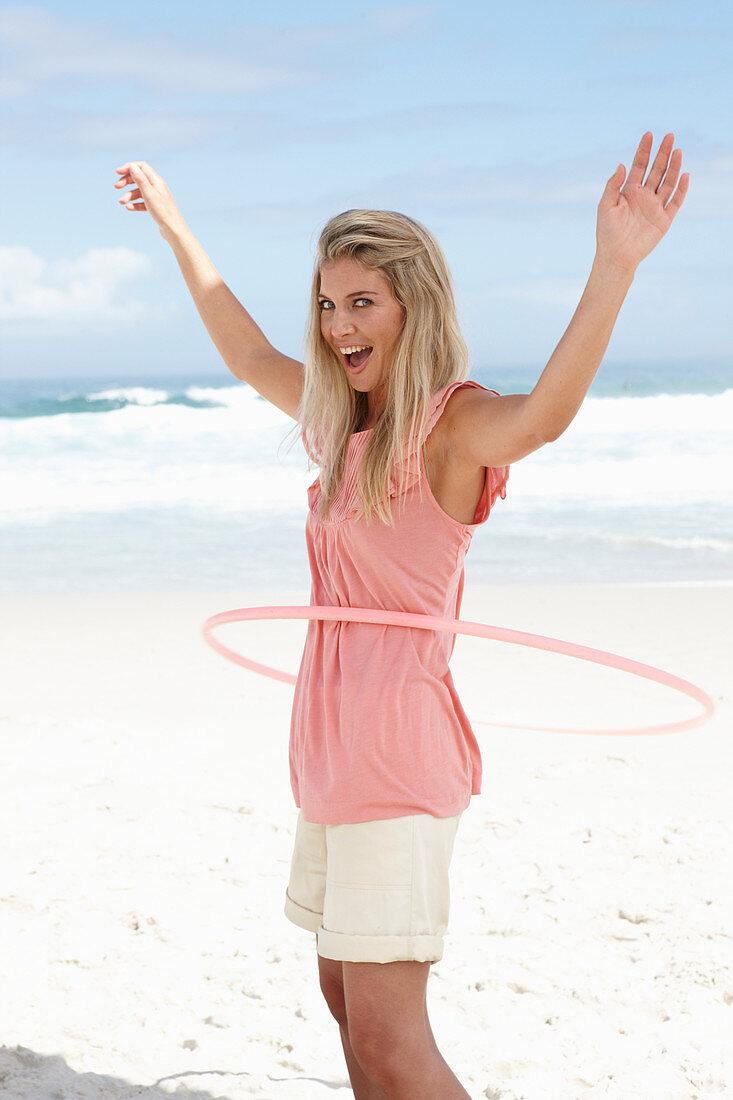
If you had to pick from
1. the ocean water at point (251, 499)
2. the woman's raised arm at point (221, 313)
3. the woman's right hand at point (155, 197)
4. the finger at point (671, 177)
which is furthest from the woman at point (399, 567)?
the ocean water at point (251, 499)

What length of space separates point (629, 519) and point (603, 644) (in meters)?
5.84

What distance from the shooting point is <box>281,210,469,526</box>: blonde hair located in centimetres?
225

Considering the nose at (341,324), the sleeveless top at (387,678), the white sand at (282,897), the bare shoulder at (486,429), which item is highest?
the nose at (341,324)

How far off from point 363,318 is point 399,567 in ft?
1.72

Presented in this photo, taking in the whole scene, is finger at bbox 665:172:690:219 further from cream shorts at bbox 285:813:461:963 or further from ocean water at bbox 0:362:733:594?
ocean water at bbox 0:362:733:594

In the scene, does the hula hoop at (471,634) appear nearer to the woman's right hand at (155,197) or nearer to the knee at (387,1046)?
the knee at (387,1046)

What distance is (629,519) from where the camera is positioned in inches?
532

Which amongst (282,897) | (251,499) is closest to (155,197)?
(282,897)

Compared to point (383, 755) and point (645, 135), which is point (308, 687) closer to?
point (383, 755)

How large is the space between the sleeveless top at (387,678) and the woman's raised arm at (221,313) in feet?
1.89

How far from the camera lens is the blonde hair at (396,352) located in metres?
2.25

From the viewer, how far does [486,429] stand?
2174 mm

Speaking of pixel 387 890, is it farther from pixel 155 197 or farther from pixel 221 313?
pixel 155 197

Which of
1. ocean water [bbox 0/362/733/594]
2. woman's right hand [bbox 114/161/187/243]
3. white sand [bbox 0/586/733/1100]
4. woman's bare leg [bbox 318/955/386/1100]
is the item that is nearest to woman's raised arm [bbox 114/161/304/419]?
woman's right hand [bbox 114/161/187/243]
